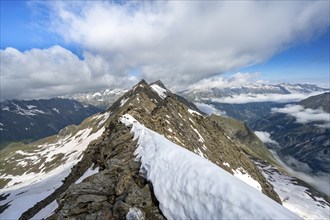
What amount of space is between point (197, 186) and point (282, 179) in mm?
192246

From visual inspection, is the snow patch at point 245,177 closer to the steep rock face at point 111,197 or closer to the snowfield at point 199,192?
the steep rock face at point 111,197

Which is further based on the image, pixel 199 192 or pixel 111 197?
pixel 111 197

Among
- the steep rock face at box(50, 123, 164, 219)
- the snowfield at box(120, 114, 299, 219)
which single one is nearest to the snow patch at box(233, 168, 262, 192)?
the steep rock face at box(50, 123, 164, 219)

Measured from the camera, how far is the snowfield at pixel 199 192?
12109 mm

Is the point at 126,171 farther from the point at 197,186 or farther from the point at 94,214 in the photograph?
the point at 197,186

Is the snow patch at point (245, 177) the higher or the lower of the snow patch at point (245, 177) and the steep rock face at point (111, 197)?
the lower

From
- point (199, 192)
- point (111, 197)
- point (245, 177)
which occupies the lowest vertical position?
point (245, 177)

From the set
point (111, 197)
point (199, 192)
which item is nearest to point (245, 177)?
point (111, 197)

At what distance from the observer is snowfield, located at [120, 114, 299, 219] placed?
1211cm

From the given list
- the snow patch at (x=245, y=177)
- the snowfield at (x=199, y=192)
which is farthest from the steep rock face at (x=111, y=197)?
the snow patch at (x=245, y=177)

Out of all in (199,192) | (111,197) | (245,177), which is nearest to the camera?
(199,192)

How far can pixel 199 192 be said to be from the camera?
46.3 feet

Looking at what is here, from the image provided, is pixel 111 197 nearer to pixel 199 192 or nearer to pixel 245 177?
pixel 199 192

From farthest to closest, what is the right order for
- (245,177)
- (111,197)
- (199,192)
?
(245,177), (111,197), (199,192)
